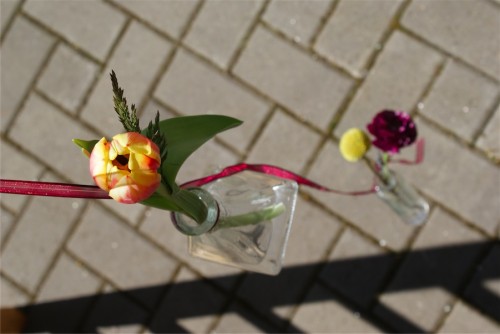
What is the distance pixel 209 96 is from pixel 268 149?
0.30 metres

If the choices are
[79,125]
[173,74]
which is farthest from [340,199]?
[79,125]

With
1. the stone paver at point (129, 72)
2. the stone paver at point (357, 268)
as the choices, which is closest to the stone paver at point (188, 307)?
the stone paver at point (357, 268)

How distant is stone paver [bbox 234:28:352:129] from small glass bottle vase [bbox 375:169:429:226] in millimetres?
366

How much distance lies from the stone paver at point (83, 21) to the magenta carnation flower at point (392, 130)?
126 centimetres

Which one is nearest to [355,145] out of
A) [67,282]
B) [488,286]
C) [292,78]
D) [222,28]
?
[292,78]

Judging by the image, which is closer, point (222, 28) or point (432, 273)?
point (432, 273)

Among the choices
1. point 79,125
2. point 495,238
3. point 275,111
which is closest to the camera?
point 495,238

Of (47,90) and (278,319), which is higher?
(47,90)

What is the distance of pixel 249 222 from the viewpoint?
1282 millimetres

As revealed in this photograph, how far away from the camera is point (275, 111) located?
207 cm

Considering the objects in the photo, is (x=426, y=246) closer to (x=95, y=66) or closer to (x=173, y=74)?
(x=173, y=74)

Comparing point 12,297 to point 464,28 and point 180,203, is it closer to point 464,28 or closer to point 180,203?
point 180,203

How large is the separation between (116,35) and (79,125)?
0.37 m

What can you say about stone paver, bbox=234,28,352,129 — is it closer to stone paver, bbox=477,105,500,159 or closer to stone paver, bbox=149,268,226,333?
stone paver, bbox=477,105,500,159
